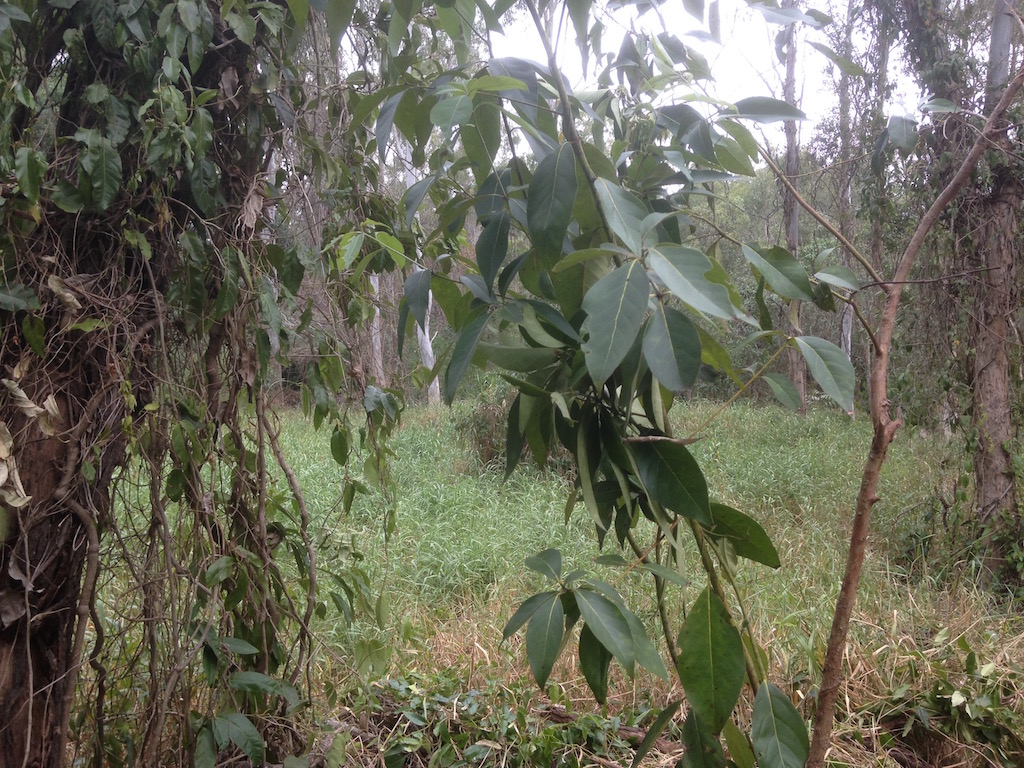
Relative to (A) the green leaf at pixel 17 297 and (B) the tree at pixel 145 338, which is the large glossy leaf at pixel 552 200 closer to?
(B) the tree at pixel 145 338

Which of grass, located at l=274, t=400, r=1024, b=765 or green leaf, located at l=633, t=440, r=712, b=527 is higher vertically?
green leaf, located at l=633, t=440, r=712, b=527

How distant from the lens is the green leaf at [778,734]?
655 mm

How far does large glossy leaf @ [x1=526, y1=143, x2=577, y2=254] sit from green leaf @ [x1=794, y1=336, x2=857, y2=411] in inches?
9.6

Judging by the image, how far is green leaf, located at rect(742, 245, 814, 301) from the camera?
0.66m

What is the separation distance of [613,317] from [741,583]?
10.6ft

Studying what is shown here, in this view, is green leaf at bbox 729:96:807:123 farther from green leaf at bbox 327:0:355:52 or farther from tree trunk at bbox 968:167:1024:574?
tree trunk at bbox 968:167:1024:574

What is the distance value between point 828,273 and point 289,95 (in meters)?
1.13

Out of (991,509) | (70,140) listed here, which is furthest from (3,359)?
(991,509)

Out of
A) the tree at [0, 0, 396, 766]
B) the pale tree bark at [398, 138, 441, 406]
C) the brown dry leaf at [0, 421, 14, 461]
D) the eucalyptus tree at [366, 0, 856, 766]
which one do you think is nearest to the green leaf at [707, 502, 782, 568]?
the eucalyptus tree at [366, 0, 856, 766]

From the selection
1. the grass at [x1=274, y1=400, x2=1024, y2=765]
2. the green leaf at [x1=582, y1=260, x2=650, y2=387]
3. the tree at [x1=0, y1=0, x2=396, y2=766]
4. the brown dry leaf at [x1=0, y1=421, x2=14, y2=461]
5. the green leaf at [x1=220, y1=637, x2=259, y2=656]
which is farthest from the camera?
the grass at [x1=274, y1=400, x2=1024, y2=765]

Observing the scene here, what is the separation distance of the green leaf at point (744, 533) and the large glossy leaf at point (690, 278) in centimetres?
26

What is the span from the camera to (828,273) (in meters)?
0.75

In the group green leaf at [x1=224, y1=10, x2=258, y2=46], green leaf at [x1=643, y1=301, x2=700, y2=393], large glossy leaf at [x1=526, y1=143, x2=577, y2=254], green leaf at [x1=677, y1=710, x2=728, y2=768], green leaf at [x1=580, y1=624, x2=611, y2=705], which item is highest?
green leaf at [x1=224, y1=10, x2=258, y2=46]

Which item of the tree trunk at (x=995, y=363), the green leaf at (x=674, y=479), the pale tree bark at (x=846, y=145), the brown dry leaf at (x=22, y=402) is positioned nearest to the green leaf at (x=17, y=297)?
the brown dry leaf at (x=22, y=402)
